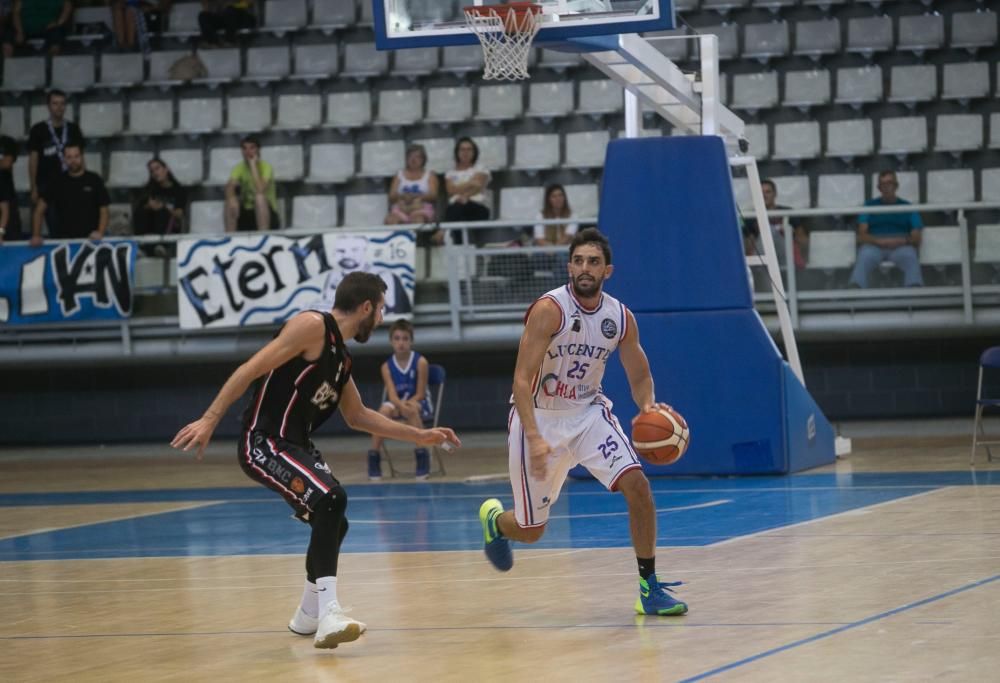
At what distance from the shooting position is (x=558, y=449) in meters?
7.63

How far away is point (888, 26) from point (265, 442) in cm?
1440

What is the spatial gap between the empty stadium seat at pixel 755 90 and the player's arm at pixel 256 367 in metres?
13.1

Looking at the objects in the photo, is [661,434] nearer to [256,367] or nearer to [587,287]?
[587,287]

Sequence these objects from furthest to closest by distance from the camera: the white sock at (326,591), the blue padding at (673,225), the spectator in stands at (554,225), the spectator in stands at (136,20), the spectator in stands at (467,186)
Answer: the spectator in stands at (136,20) → the spectator in stands at (467,186) → the spectator in stands at (554,225) → the blue padding at (673,225) → the white sock at (326,591)

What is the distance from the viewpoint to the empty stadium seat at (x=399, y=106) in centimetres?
2022

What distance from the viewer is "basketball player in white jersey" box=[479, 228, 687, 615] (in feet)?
24.3

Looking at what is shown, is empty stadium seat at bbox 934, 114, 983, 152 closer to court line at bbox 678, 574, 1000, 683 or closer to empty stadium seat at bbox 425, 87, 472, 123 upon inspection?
empty stadium seat at bbox 425, 87, 472, 123

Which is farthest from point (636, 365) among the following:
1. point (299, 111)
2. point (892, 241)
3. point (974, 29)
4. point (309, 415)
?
point (299, 111)

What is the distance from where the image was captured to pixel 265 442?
23.3 feet

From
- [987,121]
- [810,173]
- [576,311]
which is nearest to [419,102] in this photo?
[810,173]

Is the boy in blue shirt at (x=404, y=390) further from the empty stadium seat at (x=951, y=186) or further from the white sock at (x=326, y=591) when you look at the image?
the white sock at (x=326, y=591)

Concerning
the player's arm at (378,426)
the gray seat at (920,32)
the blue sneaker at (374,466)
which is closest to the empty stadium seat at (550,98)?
the gray seat at (920,32)

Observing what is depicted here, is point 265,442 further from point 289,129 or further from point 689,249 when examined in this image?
point 289,129

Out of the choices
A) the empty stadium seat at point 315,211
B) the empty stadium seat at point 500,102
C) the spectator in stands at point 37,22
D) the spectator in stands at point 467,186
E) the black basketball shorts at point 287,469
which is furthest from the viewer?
the spectator in stands at point 37,22
